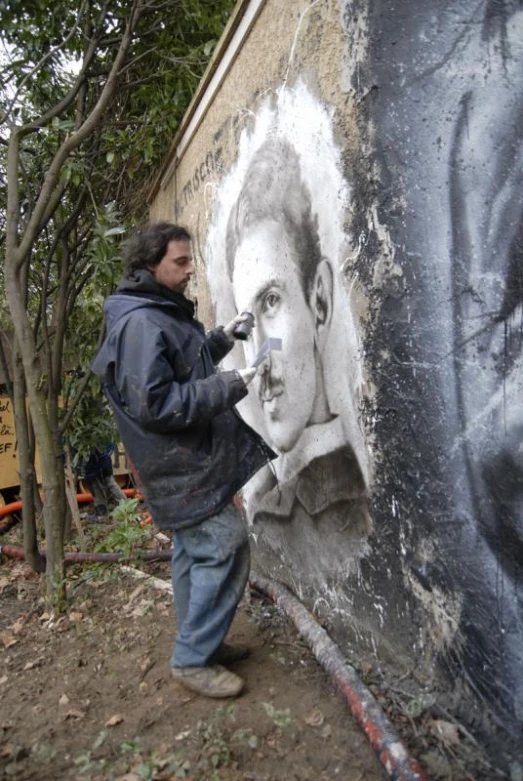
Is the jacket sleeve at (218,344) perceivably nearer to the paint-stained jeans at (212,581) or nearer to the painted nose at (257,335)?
the painted nose at (257,335)

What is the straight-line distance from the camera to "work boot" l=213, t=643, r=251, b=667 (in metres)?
2.51

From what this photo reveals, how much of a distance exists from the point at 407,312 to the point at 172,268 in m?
Result: 1.00

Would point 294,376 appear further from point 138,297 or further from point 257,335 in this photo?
point 138,297

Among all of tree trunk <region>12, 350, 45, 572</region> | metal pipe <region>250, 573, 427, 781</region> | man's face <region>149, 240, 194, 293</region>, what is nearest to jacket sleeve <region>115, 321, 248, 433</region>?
man's face <region>149, 240, 194, 293</region>

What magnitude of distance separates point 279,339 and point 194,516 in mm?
928

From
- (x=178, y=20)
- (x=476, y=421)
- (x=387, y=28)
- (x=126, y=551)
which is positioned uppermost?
(x=178, y=20)

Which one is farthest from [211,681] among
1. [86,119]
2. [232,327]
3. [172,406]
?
[86,119]

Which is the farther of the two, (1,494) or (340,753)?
(1,494)

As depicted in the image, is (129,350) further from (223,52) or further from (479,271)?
(223,52)

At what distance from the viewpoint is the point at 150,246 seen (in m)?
2.40

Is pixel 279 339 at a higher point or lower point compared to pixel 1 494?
higher

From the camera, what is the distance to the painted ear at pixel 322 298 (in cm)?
231

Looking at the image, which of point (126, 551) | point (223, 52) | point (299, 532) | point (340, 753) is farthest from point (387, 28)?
point (126, 551)

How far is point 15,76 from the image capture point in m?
4.48
